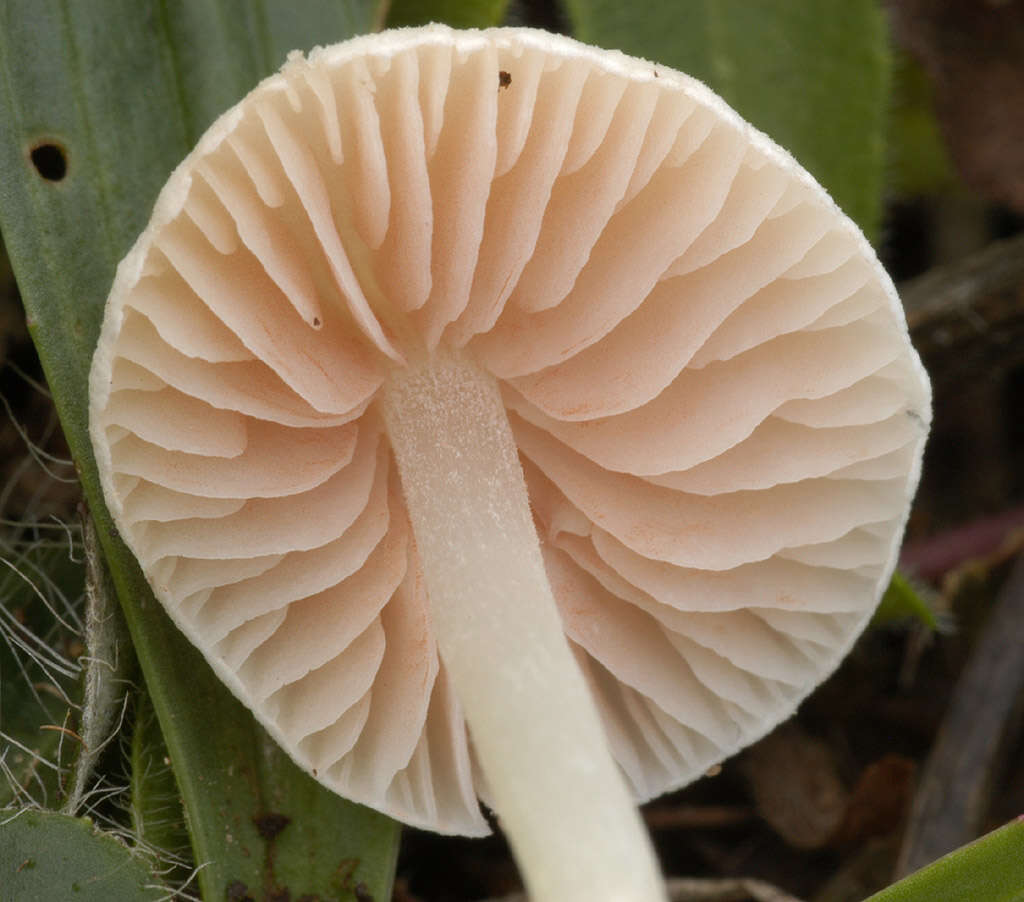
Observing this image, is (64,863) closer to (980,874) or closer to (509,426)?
(509,426)

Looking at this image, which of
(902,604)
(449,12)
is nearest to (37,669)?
(449,12)

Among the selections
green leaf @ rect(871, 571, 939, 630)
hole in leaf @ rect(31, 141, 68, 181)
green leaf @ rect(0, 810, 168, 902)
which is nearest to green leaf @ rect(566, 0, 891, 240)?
green leaf @ rect(871, 571, 939, 630)

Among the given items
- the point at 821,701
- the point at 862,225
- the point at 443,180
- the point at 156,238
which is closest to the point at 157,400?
the point at 156,238

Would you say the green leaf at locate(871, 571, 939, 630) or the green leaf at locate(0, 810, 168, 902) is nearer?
the green leaf at locate(0, 810, 168, 902)

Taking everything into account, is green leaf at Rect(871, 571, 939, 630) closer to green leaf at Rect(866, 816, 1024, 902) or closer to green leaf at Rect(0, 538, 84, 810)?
green leaf at Rect(866, 816, 1024, 902)

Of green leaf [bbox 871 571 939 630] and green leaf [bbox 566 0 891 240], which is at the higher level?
green leaf [bbox 566 0 891 240]

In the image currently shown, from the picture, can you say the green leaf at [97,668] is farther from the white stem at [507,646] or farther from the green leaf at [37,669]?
the white stem at [507,646]

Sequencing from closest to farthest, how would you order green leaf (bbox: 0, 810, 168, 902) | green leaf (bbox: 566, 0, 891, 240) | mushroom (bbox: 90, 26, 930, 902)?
1. mushroom (bbox: 90, 26, 930, 902)
2. green leaf (bbox: 0, 810, 168, 902)
3. green leaf (bbox: 566, 0, 891, 240)
